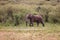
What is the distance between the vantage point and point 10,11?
21.9 meters

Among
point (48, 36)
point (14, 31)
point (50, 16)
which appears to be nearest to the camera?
point (48, 36)

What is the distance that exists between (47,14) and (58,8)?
1.21 metres

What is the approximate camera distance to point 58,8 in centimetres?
2241

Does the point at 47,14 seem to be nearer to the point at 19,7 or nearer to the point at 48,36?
the point at 19,7

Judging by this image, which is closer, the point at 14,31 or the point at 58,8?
the point at 14,31

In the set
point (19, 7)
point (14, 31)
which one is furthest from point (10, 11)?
point (14, 31)

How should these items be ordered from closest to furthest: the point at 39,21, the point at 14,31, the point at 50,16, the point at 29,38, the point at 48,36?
the point at 29,38 → the point at 48,36 → the point at 14,31 → the point at 39,21 → the point at 50,16

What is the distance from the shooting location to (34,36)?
1419cm

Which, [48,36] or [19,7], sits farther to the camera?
[19,7]

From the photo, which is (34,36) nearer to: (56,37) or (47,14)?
(56,37)

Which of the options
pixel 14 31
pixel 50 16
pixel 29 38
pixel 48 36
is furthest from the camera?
pixel 50 16

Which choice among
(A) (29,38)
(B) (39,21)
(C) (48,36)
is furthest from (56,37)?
(B) (39,21)

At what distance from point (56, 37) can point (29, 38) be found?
1719 mm

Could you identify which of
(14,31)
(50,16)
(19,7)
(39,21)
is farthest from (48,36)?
(19,7)
